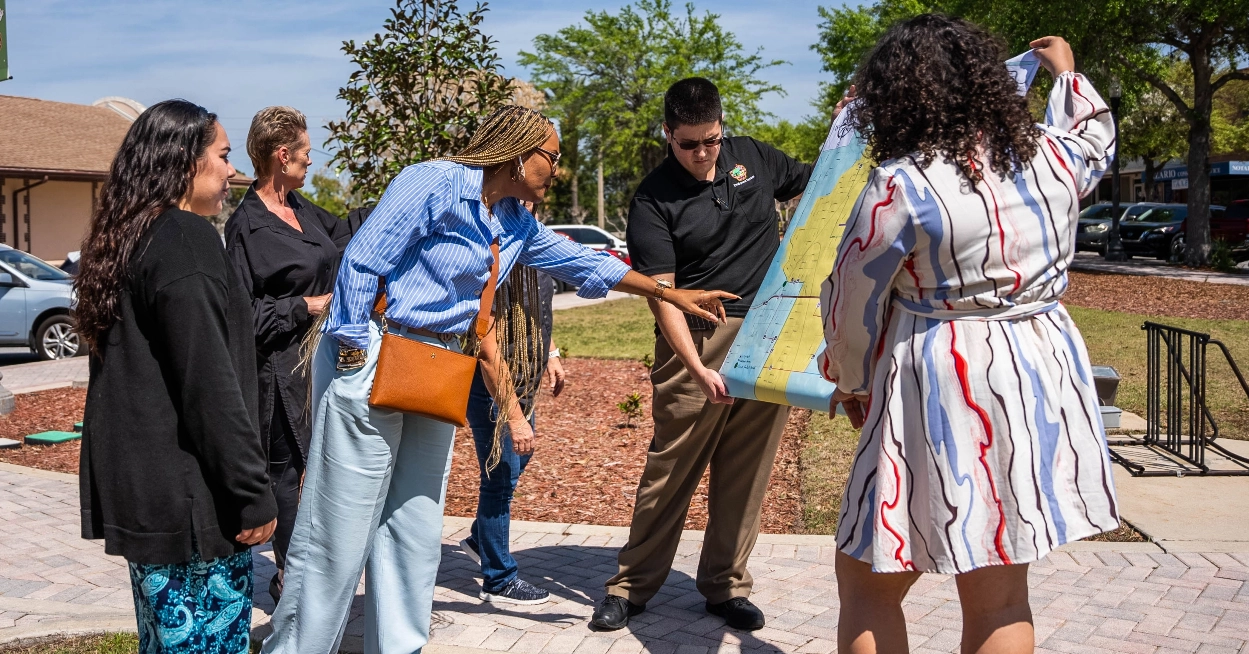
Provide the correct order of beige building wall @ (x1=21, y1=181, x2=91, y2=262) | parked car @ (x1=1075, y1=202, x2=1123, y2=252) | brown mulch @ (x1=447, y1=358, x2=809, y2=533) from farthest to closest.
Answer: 1. parked car @ (x1=1075, y1=202, x2=1123, y2=252)
2. beige building wall @ (x1=21, y1=181, x2=91, y2=262)
3. brown mulch @ (x1=447, y1=358, x2=809, y2=533)

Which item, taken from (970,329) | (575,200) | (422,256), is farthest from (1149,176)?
(970,329)

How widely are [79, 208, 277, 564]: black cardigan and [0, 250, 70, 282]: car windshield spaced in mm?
15040

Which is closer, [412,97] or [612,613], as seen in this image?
[612,613]

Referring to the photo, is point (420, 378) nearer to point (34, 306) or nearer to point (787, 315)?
point (787, 315)

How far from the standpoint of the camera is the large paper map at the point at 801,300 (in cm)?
331

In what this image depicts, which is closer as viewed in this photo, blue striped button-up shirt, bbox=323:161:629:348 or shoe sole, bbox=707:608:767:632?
blue striped button-up shirt, bbox=323:161:629:348

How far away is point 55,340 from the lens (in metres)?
15.9

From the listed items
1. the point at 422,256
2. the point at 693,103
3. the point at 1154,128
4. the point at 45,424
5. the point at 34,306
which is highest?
the point at 1154,128

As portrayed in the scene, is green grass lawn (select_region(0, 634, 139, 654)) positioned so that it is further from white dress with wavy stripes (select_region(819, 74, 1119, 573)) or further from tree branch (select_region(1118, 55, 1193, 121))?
tree branch (select_region(1118, 55, 1193, 121))

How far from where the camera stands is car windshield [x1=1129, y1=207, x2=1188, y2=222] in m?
31.9

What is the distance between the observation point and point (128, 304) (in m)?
2.61

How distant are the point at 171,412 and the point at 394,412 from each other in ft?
2.76

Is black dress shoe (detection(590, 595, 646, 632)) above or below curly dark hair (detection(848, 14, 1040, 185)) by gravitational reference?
below

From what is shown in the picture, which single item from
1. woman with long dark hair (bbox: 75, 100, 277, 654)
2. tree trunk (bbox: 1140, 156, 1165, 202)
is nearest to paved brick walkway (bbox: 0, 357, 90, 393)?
woman with long dark hair (bbox: 75, 100, 277, 654)
